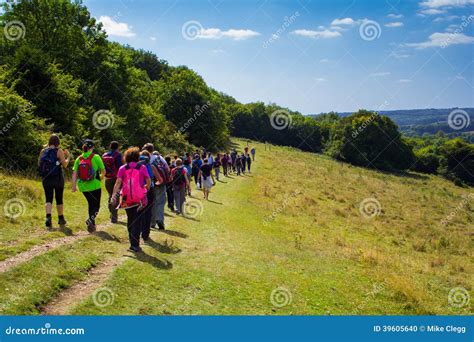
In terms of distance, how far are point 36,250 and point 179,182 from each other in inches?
303

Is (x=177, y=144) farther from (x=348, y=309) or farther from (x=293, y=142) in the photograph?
(x=293, y=142)

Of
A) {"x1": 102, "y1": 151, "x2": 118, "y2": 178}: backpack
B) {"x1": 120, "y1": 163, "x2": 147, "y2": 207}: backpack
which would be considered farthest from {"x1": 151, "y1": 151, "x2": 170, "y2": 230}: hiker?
{"x1": 120, "y1": 163, "x2": 147, "y2": 207}: backpack

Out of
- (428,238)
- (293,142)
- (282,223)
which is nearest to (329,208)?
(428,238)

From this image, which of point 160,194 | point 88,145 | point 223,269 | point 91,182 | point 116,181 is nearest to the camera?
point 223,269

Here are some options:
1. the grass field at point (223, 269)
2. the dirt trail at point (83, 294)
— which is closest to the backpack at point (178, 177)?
the grass field at point (223, 269)

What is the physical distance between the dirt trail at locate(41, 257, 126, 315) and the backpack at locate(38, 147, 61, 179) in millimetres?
3348

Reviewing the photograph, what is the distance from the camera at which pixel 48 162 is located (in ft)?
34.6

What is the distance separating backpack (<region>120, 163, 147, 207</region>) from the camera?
9797mm

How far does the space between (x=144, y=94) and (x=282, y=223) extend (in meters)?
38.3

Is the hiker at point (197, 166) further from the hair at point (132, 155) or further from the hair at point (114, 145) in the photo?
the hair at point (132, 155)

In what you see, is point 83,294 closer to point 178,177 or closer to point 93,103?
point 178,177

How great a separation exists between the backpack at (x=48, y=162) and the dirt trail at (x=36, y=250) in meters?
1.80

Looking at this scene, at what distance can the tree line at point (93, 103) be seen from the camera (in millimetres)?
22891

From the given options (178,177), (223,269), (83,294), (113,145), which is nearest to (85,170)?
(113,145)
